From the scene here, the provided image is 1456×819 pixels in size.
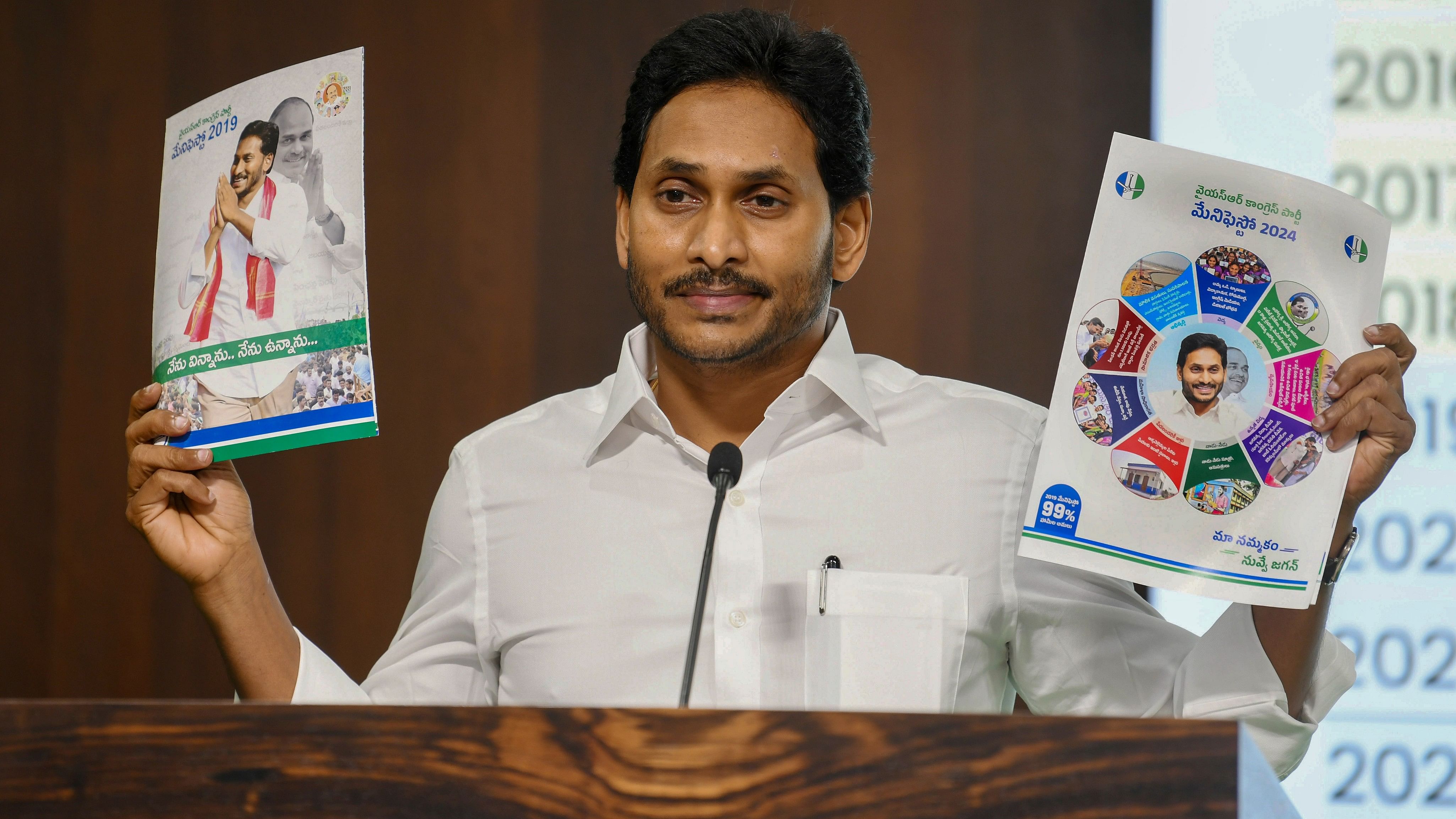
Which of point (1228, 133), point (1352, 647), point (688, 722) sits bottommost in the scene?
point (1352, 647)

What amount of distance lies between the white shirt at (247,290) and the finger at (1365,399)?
1099 mm

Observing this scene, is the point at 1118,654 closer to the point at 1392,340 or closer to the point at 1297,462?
the point at 1297,462

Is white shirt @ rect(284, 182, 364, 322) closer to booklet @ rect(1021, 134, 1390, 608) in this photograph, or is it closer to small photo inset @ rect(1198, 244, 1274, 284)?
booklet @ rect(1021, 134, 1390, 608)

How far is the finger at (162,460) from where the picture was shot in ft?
4.78

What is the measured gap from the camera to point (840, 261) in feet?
6.19

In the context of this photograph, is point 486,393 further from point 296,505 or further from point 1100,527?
Answer: point 1100,527

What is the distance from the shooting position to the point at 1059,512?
1.33m

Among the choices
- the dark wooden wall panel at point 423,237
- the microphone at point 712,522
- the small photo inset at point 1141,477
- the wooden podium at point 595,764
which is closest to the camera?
the wooden podium at point 595,764

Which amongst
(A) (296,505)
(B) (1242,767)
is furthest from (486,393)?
(B) (1242,767)

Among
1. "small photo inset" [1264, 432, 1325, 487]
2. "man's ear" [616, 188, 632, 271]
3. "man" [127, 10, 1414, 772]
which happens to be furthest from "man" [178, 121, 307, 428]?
"small photo inset" [1264, 432, 1325, 487]

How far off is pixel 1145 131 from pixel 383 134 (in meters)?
1.48

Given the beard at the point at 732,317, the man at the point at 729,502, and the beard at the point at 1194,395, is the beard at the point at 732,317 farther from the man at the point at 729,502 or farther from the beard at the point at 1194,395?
the beard at the point at 1194,395

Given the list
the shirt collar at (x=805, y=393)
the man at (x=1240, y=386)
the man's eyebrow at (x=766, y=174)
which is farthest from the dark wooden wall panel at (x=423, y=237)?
the man at (x=1240, y=386)

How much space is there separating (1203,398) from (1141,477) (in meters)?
0.11
